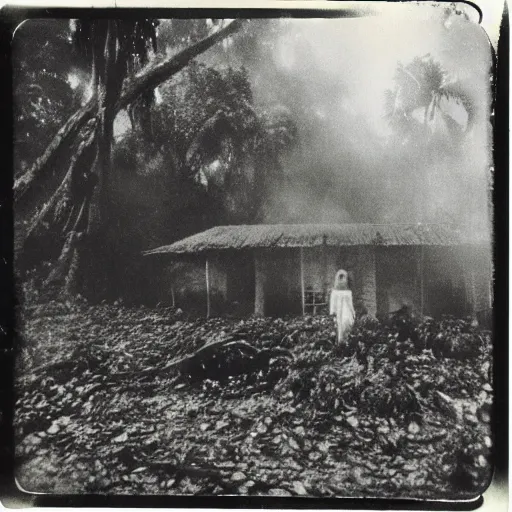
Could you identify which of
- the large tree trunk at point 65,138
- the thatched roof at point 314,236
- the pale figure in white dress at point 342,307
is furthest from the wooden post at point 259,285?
the large tree trunk at point 65,138

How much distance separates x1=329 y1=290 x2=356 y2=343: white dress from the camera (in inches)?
81.7

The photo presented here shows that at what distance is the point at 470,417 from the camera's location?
2.05 meters

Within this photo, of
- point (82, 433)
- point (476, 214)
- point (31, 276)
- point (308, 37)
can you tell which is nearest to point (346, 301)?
point (476, 214)

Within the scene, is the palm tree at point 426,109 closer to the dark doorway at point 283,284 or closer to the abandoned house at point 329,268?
the abandoned house at point 329,268

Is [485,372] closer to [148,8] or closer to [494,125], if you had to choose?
[494,125]

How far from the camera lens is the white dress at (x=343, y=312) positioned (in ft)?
6.81

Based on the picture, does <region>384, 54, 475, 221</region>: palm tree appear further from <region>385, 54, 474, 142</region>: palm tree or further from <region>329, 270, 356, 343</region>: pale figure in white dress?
<region>329, 270, 356, 343</region>: pale figure in white dress

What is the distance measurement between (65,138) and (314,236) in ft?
5.78

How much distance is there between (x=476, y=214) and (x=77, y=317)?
8.76 ft

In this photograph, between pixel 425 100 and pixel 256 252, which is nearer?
pixel 425 100

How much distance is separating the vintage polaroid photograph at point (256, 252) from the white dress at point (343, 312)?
13 mm

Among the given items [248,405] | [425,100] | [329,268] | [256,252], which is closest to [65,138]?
[256,252]

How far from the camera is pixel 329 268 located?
83.7 inches

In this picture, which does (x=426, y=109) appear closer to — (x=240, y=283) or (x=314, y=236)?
(x=314, y=236)
